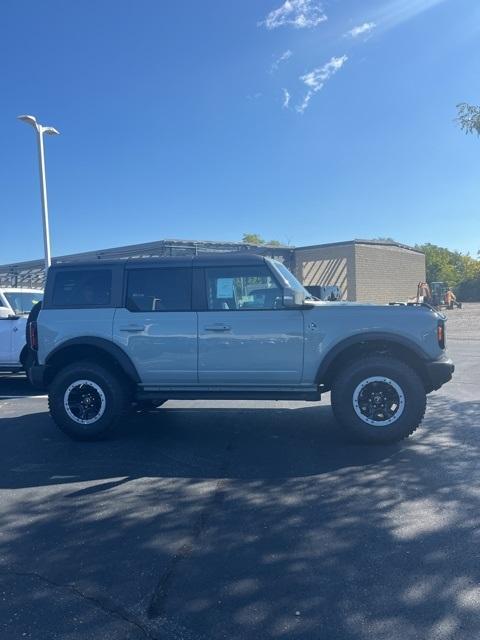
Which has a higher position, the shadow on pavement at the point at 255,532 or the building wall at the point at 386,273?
→ the building wall at the point at 386,273

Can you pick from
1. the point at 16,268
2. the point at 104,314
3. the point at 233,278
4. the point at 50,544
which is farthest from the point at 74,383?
the point at 16,268

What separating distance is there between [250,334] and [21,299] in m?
6.95

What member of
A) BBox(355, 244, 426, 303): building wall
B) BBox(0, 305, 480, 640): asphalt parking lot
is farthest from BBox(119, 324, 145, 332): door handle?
BBox(355, 244, 426, 303): building wall

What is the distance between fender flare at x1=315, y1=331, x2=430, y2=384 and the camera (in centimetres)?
565

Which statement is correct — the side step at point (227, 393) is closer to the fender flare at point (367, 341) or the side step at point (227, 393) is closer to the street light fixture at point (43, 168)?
the fender flare at point (367, 341)

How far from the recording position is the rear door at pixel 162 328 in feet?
19.6

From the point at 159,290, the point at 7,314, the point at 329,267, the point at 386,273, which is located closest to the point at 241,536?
the point at 159,290

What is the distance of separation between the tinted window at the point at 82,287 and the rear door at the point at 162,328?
1.00 ft

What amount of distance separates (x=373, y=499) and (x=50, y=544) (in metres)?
2.47

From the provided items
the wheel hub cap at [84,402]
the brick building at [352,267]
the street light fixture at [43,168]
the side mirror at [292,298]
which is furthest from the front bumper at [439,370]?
the brick building at [352,267]

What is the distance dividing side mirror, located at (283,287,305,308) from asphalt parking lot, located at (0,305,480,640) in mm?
1556

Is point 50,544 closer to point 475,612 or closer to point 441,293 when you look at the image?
point 475,612

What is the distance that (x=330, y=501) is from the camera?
4.24 meters

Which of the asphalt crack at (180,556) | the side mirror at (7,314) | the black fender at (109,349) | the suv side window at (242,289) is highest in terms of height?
the suv side window at (242,289)
